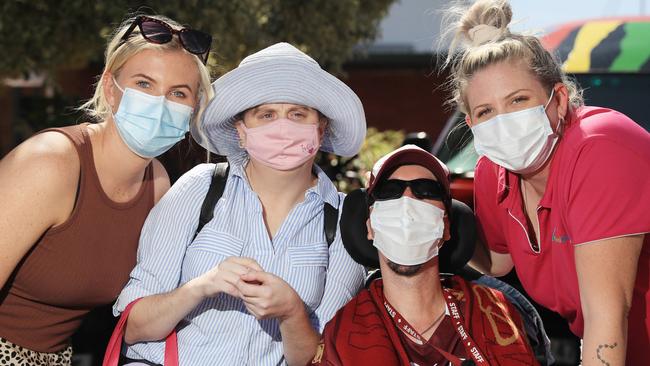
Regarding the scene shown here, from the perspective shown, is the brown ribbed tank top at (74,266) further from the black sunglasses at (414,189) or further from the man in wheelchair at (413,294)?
the black sunglasses at (414,189)

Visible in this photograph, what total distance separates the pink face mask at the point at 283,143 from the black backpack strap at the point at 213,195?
147 mm

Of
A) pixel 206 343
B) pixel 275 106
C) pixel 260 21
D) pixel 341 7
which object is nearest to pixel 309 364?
pixel 206 343

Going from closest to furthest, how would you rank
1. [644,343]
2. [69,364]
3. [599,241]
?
1. [599,241]
2. [644,343]
3. [69,364]

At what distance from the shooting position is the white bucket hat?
3.44 meters

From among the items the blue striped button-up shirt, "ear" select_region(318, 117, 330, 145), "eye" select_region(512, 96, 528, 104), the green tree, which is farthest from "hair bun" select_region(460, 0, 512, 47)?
the green tree

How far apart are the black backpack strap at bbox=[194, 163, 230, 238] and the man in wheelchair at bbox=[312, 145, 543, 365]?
0.47m

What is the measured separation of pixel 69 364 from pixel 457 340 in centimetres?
156

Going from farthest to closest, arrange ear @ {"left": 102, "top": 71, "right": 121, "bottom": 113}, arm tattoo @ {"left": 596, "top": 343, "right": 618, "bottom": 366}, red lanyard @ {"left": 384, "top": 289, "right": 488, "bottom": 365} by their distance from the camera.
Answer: ear @ {"left": 102, "top": 71, "right": 121, "bottom": 113} < red lanyard @ {"left": 384, "top": 289, "right": 488, "bottom": 365} < arm tattoo @ {"left": 596, "top": 343, "right": 618, "bottom": 366}

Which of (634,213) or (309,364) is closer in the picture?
(634,213)

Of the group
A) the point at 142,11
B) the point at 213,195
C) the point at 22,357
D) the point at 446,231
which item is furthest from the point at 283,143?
the point at 142,11

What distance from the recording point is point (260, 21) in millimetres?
11664

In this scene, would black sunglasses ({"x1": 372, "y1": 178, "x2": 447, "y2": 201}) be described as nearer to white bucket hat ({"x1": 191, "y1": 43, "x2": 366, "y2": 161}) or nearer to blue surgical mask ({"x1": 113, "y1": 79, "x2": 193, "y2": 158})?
white bucket hat ({"x1": 191, "y1": 43, "x2": 366, "y2": 161})

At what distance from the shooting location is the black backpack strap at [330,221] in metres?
3.50

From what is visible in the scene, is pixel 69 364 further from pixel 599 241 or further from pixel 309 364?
pixel 599 241
